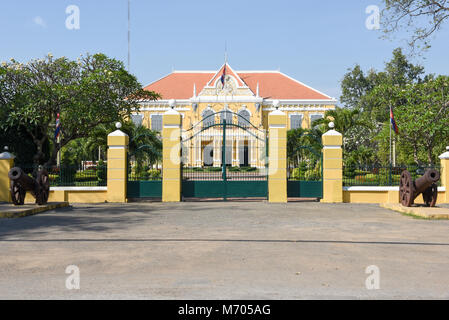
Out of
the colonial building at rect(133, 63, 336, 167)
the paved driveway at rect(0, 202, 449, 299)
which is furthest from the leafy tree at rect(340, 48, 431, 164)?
the paved driveway at rect(0, 202, 449, 299)

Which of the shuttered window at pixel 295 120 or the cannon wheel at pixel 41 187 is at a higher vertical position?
the shuttered window at pixel 295 120

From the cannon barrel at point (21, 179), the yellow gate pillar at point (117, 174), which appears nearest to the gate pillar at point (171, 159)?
the yellow gate pillar at point (117, 174)

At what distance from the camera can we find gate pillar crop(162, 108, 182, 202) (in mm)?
15594

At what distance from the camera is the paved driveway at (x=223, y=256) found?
4.67 metres

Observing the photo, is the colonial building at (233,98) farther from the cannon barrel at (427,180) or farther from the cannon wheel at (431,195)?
the cannon barrel at (427,180)

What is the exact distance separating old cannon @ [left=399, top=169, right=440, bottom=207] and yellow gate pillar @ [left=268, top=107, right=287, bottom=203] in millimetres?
4025

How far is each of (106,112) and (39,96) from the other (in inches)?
124

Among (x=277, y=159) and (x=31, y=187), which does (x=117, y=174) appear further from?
(x=277, y=159)

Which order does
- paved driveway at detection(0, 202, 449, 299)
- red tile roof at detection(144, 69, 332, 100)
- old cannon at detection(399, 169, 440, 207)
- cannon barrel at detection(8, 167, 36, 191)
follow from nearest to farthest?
1. paved driveway at detection(0, 202, 449, 299)
2. old cannon at detection(399, 169, 440, 207)
3. cannon barrel at detection(8, 167, 36, 191)
4. red tile roof at detection(144, 69, 332, 100)

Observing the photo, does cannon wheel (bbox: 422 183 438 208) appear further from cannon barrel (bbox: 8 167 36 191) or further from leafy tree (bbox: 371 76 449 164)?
cannon barrel (bbox: 8 167 36 191)

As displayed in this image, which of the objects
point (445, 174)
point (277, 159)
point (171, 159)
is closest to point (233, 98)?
point (277, 159)

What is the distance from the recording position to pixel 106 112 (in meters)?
21.8

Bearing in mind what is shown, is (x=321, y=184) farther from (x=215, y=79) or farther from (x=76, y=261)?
(x=215, y=79)
